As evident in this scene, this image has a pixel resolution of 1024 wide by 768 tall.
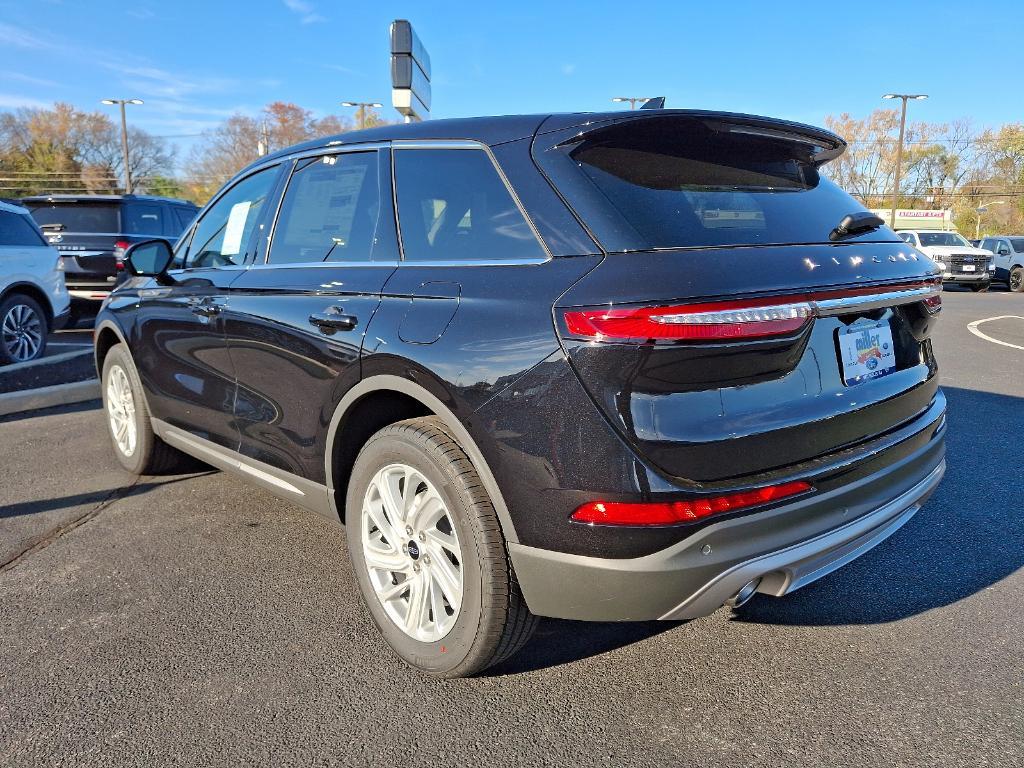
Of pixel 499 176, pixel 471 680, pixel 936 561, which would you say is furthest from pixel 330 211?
pixel 936 561

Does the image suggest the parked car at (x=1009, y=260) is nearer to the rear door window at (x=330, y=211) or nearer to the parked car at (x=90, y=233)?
the parked car at (x=90, y=233)

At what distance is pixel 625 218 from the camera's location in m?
2.22

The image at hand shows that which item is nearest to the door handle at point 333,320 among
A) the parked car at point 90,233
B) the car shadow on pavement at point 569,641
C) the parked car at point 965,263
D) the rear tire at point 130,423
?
the car shadow on pavement at point 569,641

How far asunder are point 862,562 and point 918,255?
4.35 feet

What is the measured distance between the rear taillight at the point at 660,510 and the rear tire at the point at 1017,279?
1145 inches

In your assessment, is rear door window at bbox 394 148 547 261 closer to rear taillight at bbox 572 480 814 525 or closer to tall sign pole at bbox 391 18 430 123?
rear taillight at bbox 572 480 814 525

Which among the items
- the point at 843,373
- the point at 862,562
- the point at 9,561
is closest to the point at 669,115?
the point at 843,373

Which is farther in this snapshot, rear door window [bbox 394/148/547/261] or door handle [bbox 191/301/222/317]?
door handle [bbox 191/301/222/317]

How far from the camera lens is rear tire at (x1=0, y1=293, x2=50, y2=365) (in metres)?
7.93

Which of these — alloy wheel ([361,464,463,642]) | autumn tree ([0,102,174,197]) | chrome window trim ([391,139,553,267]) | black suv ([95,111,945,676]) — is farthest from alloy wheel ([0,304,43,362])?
autumn tree ([0,102,174,197])

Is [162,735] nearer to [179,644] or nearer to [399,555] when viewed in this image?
[179,644]

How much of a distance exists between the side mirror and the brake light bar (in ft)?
10.4

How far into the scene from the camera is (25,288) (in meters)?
8.16

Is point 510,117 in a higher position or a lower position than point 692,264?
higher
